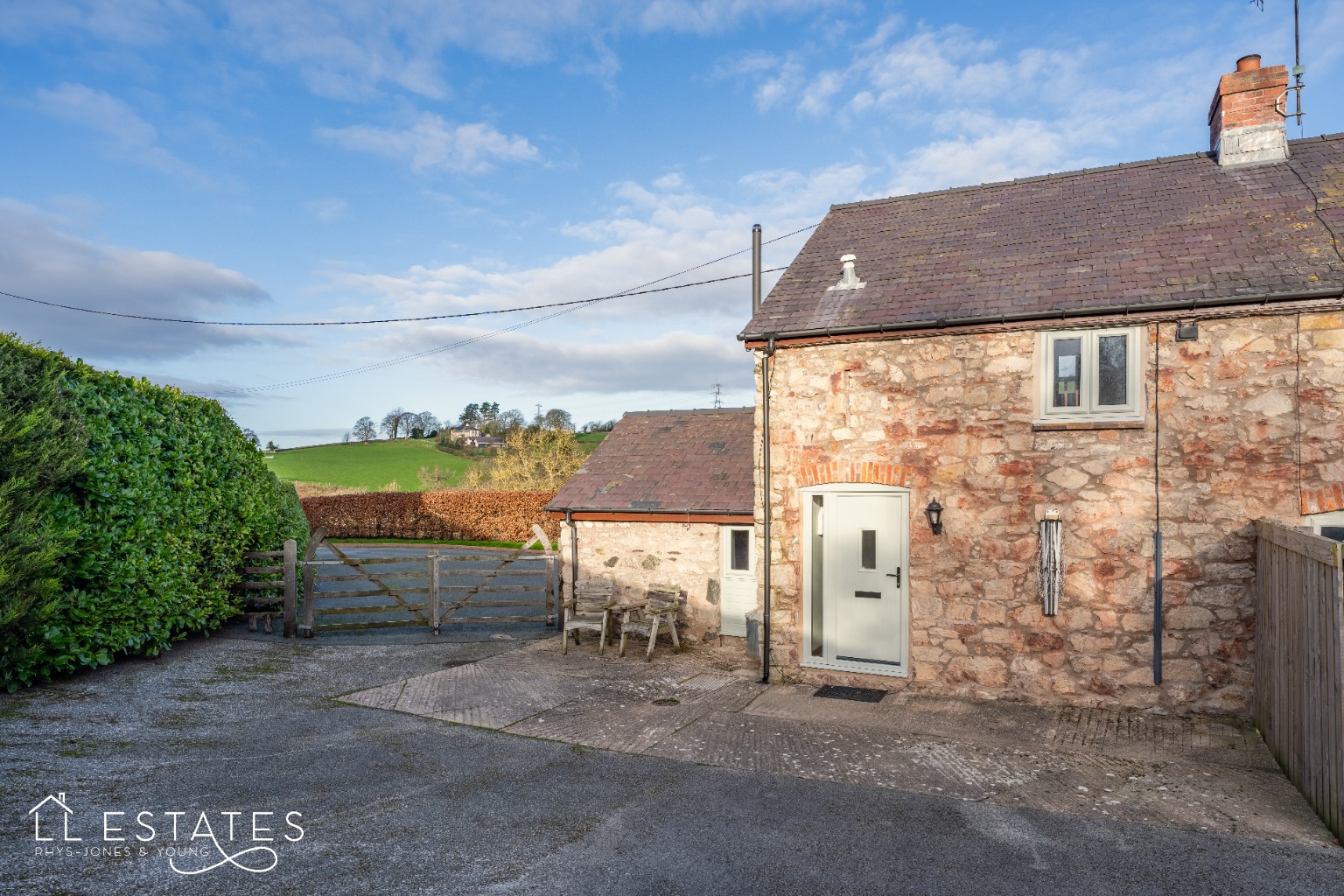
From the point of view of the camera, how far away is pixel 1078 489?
857 cm

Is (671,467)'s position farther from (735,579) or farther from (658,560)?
(735,579)

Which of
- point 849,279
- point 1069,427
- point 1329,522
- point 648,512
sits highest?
point 849,279

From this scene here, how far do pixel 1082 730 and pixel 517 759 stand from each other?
5712mm

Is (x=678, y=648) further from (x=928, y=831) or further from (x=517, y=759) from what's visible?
(x=928, y=831)

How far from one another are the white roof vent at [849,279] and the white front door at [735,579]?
403cm

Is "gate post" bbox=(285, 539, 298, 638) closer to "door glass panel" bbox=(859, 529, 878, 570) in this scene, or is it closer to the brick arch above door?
the brick arch above door

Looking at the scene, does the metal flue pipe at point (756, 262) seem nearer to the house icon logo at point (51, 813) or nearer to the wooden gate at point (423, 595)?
the wooden gate at point (423, 595)

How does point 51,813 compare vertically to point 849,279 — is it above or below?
below

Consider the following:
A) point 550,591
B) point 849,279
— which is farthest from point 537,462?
point 849,279

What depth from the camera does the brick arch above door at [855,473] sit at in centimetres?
938

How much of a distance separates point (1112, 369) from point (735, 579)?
6162mm

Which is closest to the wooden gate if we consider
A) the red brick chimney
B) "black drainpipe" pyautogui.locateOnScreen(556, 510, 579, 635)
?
"black drainpipe" pyautogui.locateOnScreen(556, 510, 579, 635)

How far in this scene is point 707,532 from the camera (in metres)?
12.4

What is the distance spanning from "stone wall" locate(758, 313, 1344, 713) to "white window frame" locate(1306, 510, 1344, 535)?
0.18m
